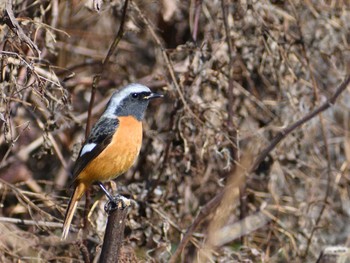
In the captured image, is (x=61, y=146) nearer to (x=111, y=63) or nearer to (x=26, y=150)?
(x=26, y=150)

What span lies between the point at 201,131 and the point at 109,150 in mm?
989

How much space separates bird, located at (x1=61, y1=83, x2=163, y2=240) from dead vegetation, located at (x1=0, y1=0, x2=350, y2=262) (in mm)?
303

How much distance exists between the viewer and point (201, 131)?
5922 millimetres

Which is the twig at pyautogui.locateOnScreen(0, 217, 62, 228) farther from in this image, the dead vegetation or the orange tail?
the orange tail

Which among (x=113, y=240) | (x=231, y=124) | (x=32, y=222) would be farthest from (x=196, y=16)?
(x=113, y=240)

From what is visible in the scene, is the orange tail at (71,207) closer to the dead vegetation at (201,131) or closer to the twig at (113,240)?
the dead vegetation at (201,131)

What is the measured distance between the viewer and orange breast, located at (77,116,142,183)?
16.9 ft

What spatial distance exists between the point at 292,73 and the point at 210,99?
2.35 ft

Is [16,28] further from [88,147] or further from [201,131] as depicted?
[201,131]

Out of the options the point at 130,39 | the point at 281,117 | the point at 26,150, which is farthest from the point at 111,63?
the point at 281,117

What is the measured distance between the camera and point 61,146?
7.00 metres

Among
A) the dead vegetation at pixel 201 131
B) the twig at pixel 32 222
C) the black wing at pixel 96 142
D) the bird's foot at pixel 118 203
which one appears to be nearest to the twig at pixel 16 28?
the dead vegetation at pixel 201 131

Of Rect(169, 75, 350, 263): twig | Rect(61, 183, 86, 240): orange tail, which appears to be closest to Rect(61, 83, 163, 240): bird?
Rect(61, 183, 86, 240): orange tail

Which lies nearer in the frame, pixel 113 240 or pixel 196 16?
pixel 113 240
